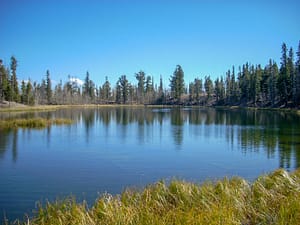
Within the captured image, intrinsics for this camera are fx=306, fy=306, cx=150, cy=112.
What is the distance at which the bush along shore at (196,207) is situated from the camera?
730 cm

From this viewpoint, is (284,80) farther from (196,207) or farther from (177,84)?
(196,207)

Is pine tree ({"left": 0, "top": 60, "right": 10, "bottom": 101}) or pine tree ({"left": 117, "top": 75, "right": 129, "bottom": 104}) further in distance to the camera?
pine tree ({"left": 117, "top": 75, "right": 129, "bottom": 104})

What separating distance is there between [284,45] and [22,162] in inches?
3613

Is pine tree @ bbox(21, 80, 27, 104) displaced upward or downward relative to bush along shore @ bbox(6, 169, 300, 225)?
upward

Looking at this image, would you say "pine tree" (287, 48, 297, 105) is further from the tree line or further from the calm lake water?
the calm lake water

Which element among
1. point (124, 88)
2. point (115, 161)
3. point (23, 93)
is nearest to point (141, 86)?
point (124, 88)

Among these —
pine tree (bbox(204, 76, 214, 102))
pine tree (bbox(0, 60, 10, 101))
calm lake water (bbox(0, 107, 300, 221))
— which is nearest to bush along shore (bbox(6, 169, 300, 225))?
calm lake water (bbox(0, 107, 300, 221))

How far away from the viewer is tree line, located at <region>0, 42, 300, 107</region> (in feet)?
286

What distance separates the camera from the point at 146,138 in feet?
105

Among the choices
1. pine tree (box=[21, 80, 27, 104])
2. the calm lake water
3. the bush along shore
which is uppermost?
pine tree (box=[21, 80, 27, 104])

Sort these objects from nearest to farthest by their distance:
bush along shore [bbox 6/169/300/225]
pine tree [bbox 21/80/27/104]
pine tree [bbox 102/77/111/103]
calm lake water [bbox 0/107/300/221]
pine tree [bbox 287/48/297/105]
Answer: bush along shore [bbox 6/169/300/225] < calm lake water [bbox 0/107/300/221] < pine tree [bbox 287/48/297/105] < pine tree [bbox 21/80/27/104] < pine tree [bbox 102/77/111/103]

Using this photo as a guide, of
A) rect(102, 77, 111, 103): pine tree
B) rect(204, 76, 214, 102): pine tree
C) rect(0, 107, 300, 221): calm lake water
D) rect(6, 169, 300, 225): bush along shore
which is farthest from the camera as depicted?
rect(102, 77, 111, 103): pine tree

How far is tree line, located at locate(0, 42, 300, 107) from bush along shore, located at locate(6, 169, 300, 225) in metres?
78.6

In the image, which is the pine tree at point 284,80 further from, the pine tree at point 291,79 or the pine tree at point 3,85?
the pine tree at point 3,85
